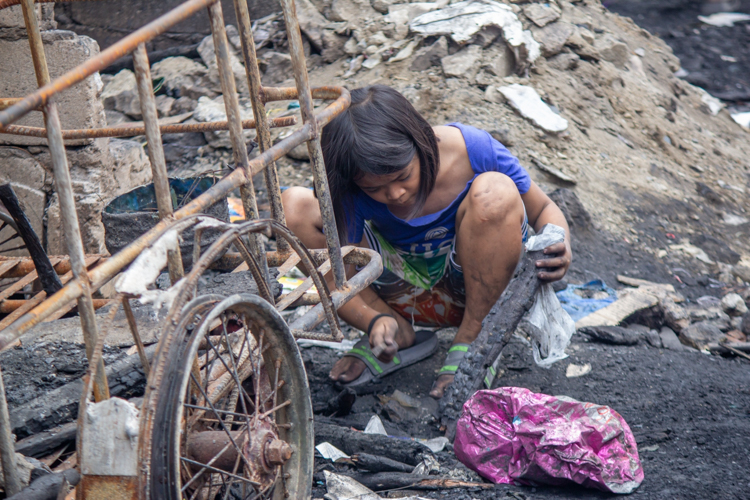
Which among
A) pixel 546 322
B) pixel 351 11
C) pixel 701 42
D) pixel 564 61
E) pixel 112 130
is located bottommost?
pixel 701 42

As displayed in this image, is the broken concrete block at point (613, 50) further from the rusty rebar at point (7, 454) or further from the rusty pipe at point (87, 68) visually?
the rusty rebar at point (7, 454)

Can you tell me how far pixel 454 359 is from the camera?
2734mm

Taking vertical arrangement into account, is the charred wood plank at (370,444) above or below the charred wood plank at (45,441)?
below

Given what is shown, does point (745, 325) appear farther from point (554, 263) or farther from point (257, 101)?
point (257, 101)

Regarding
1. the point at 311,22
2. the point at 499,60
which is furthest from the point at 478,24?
the point at 311,22

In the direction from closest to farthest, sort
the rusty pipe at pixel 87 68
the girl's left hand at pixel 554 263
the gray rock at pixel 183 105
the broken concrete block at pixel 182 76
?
1. the rusty pipe at pixel 87 68
2. the girl's left hand at pixel 554 263
3. the gray rock at pixel 183 105
4. the broken concrete block at pixel 182 76

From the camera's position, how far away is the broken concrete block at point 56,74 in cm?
324

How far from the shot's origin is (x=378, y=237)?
114 inches

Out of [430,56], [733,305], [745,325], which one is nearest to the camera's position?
[745,325]

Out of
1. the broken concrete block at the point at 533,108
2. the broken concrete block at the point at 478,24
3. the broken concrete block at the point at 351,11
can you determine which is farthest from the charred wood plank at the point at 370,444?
the broken concrete block at the point at 351,11

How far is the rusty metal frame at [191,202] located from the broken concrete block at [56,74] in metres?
1.12

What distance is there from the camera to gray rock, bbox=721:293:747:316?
12.7 ft

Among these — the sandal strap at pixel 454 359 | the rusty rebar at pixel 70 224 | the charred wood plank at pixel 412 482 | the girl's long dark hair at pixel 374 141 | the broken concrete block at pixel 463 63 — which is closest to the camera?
the rusty rebar at pixel 70 224

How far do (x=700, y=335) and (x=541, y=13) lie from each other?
4.03 meters
